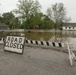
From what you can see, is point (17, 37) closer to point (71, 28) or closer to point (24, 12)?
point (24, 12)

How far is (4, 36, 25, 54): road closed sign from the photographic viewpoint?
414 inches

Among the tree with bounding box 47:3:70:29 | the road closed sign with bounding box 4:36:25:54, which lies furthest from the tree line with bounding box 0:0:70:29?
the road closed sign with bounding box 4:36:25:54

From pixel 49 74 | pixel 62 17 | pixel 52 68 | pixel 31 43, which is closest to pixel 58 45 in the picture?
pixel 31 43

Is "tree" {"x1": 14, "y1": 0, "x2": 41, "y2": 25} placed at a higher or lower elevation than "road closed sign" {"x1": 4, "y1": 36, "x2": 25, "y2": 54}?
higher

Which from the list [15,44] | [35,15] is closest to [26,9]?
[35,15]

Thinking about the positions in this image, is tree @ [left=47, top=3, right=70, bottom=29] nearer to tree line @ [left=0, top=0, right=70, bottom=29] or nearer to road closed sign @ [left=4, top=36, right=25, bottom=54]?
tree line @ [left=0, top=0, right=70, bottom=29]

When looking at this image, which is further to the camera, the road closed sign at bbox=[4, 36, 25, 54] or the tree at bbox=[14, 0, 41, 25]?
the tree at bbox=[14, 0, 41, 25]

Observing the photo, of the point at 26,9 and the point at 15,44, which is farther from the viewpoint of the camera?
the point at 26,9

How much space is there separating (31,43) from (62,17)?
73.6m

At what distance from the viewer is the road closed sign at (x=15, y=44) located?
414 inches

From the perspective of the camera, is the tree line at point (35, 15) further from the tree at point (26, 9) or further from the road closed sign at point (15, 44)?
the road closed sign at point (15, 44)

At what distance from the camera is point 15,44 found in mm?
10766

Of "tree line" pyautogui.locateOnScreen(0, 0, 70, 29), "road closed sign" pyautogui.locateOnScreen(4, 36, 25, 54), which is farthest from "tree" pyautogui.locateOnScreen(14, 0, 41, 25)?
"road closed sign" pyautogui.locateOnScreen(4, 36, 25, 54)

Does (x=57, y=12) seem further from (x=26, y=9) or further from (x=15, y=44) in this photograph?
(x=15, y=44)
